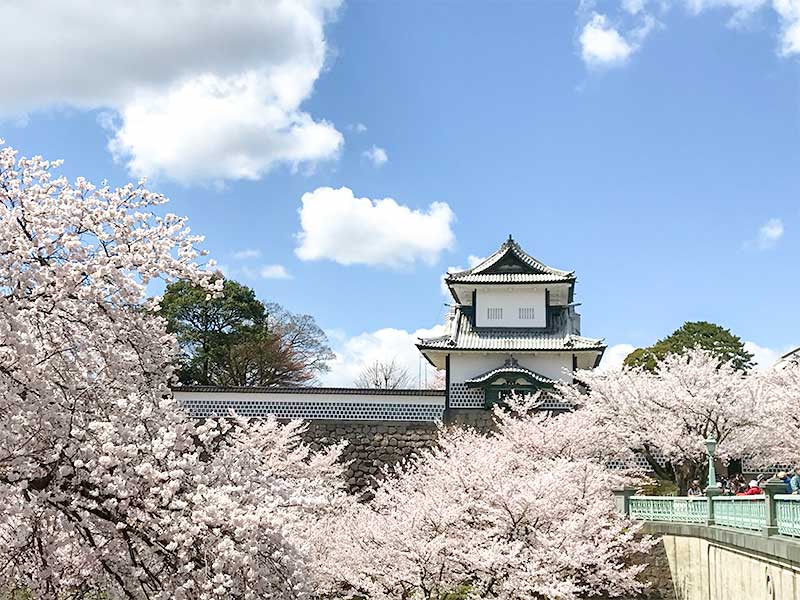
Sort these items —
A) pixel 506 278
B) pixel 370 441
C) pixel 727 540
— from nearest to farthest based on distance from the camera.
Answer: pixel 727 540 < pixel 370 441 < pixel 506 278

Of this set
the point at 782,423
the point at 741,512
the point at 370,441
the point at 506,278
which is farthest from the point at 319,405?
the point at 741,512

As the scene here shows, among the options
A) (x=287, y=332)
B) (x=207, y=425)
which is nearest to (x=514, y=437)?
(x=207, y=425)

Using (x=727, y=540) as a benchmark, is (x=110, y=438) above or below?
above

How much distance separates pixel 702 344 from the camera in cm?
3769

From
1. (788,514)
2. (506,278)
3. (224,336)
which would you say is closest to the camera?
(788,514)

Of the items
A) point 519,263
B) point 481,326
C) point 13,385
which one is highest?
point 519,263

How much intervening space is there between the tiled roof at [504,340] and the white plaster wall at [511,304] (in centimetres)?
28

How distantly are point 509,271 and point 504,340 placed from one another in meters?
2.52

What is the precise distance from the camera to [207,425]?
6469 mm

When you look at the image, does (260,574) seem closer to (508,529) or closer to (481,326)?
(508,529)

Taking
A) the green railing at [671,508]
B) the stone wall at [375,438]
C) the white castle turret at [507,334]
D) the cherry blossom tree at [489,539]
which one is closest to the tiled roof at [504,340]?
the white castle turret at [507,334]

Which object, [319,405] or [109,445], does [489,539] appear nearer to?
[109,445]

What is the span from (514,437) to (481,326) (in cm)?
566

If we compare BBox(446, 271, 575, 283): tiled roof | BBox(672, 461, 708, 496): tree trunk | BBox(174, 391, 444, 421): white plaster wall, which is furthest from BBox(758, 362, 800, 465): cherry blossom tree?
BBox(174, 391, 444, 421): white plaster wall
